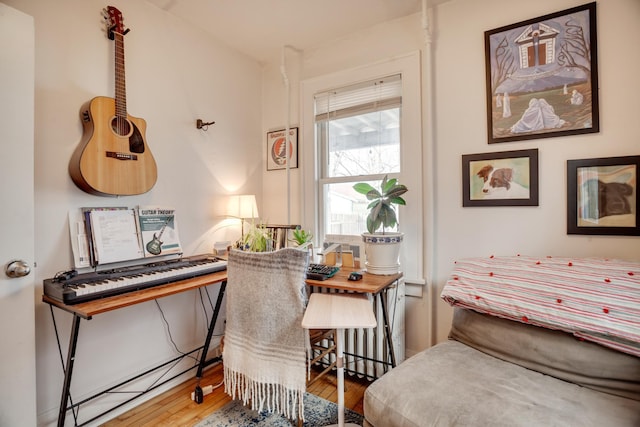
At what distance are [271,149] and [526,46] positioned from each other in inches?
82.3

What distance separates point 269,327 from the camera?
148cm

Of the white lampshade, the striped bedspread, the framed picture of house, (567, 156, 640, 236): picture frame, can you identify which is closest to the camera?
the striped bedspread

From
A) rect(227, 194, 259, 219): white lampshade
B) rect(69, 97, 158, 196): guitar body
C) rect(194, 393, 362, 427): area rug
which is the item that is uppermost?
rect(69, 97, 158, 196): guitar body

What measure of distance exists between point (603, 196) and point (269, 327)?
74.8 inches

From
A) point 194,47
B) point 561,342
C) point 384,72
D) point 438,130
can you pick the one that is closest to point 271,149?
point 194,47

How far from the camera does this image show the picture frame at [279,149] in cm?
278

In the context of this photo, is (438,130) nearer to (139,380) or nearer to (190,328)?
(190,328)

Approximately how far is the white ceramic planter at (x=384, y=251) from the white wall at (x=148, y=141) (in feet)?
4.26

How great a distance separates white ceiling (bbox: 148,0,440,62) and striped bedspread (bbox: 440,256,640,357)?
186cm

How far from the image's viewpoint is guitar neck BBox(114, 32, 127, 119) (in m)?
1.77

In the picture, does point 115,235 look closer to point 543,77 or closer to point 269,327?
point 269,327

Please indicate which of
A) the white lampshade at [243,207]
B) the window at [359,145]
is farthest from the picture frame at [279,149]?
the white lampshade at [243,207]

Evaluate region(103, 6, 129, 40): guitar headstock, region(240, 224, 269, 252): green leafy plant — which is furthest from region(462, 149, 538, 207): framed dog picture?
region(103, 6, 129, 40): guitar headstock

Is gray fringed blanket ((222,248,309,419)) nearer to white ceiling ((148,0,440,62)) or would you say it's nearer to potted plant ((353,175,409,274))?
potted plant ((353,175,409,274))
